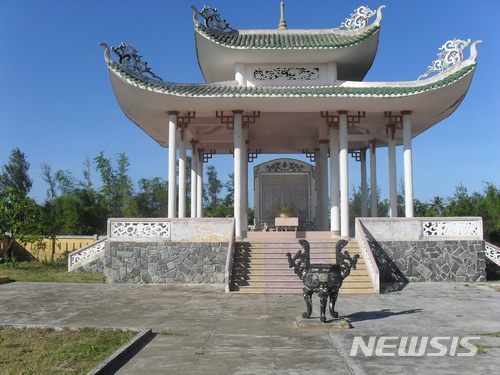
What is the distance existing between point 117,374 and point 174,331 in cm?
184

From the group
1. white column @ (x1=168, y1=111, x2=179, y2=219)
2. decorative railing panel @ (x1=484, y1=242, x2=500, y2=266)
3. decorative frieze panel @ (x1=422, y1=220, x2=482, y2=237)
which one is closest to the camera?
decorative frieze panel @ (x1=422, y1=220, x2=482, y2=237)

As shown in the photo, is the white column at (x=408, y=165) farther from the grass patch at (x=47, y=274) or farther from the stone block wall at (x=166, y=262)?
the grass patch at (x=47, y=274)

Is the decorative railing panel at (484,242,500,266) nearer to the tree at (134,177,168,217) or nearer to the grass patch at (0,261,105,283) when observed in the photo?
the grass patch at (0,261,105,283)

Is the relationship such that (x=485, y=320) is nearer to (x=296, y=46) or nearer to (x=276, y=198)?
(x=296, y=46)

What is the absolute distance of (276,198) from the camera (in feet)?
58.4

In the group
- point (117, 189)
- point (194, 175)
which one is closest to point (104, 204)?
point (117, 189)

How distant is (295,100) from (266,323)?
7.23 metres

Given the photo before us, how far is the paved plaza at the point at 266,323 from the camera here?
4.75m

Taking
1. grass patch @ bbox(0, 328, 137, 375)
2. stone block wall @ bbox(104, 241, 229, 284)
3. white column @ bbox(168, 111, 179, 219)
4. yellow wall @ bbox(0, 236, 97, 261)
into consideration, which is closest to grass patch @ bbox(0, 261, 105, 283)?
stone block wall @ bbox(104, 241, 229, 284)

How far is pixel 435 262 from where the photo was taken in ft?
39.4

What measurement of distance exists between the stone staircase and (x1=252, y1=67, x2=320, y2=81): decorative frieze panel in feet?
16.4

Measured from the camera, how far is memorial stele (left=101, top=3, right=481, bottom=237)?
481 inches

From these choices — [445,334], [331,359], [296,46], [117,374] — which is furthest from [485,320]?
[296,46]

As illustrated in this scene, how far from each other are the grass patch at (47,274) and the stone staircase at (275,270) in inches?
158
